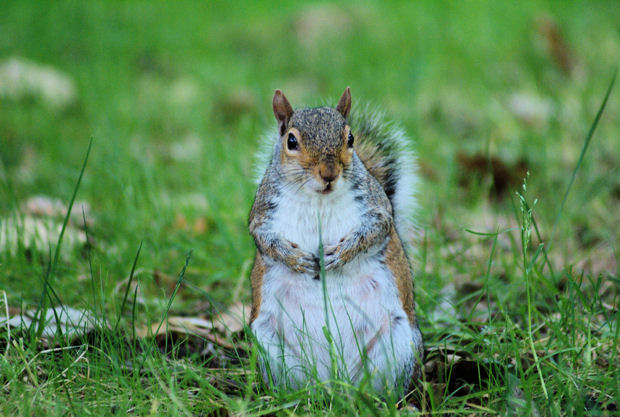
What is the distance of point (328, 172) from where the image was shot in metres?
1.69

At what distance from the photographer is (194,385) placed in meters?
1.71

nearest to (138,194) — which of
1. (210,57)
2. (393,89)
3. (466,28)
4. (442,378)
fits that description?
(442,378)

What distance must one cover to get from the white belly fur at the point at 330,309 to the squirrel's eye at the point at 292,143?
131mm

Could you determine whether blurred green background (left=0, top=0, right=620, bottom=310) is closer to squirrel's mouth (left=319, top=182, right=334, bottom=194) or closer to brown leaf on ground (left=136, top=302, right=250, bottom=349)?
brown leaf on ground (left=136, top=302, right=250, bottom=349)

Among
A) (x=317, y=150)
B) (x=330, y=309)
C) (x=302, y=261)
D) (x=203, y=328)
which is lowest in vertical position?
(x=203, y=328)

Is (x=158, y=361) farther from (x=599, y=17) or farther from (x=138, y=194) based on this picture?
(x=599, y=17)

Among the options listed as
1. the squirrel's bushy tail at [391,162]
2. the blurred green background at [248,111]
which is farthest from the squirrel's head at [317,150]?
the blurred green background at [248,111]

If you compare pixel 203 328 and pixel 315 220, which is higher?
pixel 315 220

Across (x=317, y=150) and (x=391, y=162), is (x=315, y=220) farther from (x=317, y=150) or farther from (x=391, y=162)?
(x=391, y=162)

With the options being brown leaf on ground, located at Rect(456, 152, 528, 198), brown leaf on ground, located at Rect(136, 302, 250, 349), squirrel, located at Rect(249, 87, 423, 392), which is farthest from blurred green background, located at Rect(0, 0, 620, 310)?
squirrel, located at Rect(249, 87, 423, 392)

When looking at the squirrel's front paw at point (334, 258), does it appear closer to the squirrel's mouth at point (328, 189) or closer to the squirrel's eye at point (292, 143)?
the squirrel's mouth at point (328, 189)

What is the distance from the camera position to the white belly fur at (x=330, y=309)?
172 centimetres

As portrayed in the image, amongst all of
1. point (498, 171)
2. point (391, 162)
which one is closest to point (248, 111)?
point (498, 171)

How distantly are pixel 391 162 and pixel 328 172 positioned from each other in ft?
1.79
